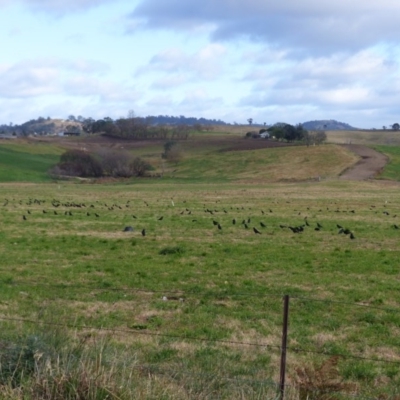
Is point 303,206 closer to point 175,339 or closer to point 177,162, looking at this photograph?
point 175,339

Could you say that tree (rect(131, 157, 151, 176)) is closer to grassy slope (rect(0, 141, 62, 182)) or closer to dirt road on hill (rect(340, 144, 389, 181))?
grassy slope (rect(0, 141, 62, 182))

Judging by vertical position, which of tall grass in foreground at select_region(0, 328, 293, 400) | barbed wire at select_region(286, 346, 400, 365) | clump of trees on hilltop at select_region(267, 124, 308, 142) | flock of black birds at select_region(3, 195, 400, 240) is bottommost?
flock of black birds at select_region(3, 195, 400, 240)

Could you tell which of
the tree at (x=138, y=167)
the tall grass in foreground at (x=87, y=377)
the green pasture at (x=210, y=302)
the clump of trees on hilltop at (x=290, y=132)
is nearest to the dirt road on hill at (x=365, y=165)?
the clump of trees on hilltop at (x=290, y=132)

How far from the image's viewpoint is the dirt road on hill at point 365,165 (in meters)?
86.3

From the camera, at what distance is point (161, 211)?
3956 cm

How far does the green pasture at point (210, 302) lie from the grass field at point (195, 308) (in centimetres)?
4

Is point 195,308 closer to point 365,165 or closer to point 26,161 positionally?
point 365,165

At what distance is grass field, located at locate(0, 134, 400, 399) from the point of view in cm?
774

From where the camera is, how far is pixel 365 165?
97.5 metres

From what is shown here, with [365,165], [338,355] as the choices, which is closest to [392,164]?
[365,165]

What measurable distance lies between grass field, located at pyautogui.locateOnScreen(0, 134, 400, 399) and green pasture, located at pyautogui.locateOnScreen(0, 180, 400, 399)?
0.04m

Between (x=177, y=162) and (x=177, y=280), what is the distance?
9678cm

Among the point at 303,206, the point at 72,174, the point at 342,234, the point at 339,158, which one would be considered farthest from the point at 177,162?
the point at 342,234

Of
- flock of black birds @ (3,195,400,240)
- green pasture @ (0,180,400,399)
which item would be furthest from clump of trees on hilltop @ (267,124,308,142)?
green pasture @ (0,180,400,399)
